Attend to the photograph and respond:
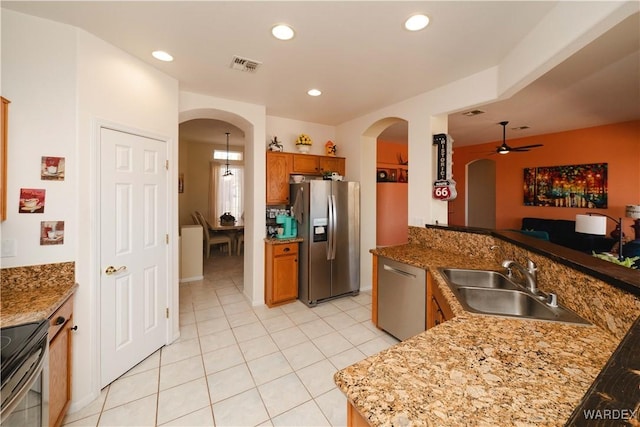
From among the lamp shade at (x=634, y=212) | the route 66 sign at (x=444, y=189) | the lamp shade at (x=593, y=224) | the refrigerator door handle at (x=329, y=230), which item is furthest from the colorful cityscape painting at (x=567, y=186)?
the refrigerator door handle at (x=329, y=230)

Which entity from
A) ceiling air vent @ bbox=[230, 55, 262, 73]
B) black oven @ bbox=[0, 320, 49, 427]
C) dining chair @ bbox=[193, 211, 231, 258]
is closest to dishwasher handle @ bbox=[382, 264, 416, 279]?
ceiling air vent @ bbox=[230, 55, 262, 73]

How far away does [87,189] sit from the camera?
180 centimetres

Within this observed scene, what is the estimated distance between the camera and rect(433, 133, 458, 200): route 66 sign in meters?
2.74

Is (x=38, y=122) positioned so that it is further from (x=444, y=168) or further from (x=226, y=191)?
(x=226, y=191)

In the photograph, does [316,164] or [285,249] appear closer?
[285,249]

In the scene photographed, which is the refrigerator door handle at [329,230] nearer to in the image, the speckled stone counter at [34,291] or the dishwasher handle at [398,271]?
the dishwasher handle at [398,271]

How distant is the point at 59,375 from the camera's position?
154cm

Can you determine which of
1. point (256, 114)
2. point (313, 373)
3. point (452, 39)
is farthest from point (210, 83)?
point (313, 373)

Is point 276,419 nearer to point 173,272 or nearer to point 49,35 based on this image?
point 173,272

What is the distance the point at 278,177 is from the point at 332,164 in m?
0.96

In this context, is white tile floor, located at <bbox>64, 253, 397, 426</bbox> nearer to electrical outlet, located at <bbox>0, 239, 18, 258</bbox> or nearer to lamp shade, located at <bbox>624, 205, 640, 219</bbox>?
electrical outlet, located at <bbox>0, 239, 18, 258</bbox>

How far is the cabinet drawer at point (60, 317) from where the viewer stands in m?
1.42

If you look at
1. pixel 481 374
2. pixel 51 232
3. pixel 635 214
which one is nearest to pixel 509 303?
pixel 481 374

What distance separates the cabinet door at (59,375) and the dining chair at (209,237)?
13.2 ft
